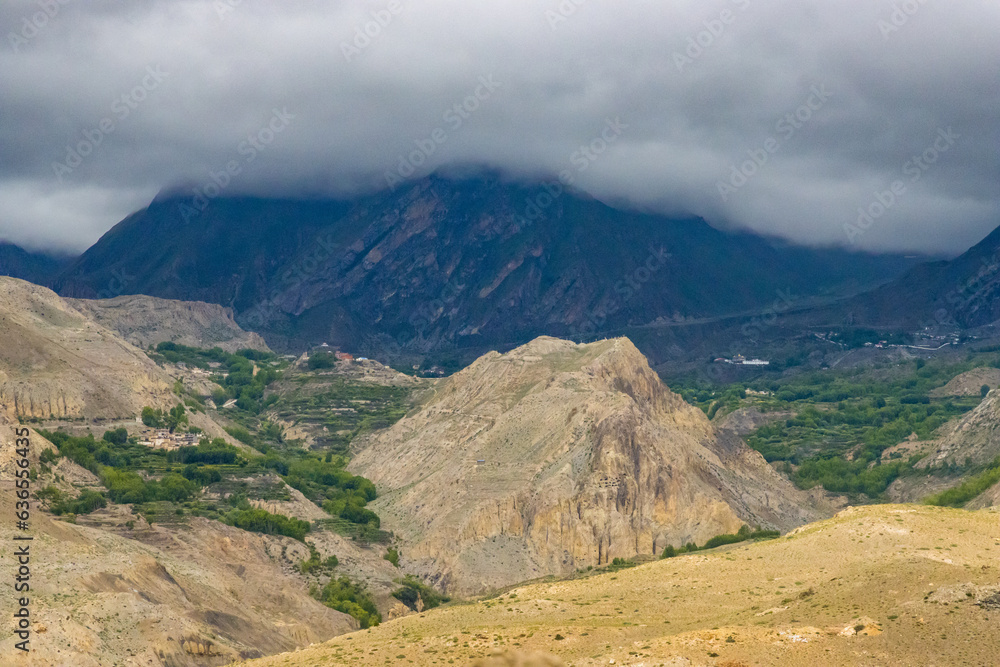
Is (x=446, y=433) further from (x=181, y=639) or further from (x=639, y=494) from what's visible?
(x=181, y=639)

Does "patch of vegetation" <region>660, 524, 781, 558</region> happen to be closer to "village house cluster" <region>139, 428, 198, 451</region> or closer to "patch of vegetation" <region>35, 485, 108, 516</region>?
"patch of vegetation" <region>35, 485, 108, 516</region>

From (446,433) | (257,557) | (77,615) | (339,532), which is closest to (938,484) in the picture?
(446,433)

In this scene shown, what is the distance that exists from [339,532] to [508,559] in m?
23.6

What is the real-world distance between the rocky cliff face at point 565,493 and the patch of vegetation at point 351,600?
12.0m

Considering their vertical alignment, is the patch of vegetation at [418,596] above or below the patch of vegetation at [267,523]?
below

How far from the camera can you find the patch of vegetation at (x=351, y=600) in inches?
5000

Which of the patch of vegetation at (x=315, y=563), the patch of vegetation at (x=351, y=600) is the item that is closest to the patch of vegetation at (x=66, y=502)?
the patch of vegetation at (x=315, y=563)

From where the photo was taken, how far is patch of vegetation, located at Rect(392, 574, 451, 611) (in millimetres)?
136125

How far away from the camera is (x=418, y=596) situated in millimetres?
138250

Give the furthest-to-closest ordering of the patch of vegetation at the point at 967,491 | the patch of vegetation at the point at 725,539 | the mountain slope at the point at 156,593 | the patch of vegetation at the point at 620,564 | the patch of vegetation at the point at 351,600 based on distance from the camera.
Answer: the patch of vegetation at the point at 967,491 → the patch of vegetation at the point at 725,539 → the patch of vegetation at the point at 351,600 → the patch of vegetation at the point at 620,564 → the mountain slope at the point at 156,593

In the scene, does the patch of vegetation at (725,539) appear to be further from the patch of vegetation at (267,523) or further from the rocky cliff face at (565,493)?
the patch of vegetation at (267,523)

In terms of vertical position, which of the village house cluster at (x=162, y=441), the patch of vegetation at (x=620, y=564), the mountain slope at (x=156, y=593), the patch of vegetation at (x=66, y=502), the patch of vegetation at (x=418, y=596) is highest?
the village house cluster at (x=162, y=441)

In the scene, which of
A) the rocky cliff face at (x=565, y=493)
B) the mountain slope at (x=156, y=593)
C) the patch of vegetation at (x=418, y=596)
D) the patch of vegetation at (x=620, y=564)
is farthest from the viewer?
→ the rocky cliff face at (x=565, y=493)

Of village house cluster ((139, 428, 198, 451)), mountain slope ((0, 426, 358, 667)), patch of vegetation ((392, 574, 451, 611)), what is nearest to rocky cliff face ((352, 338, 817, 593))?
patch of vegetation ((392, 574, 451, 611))
